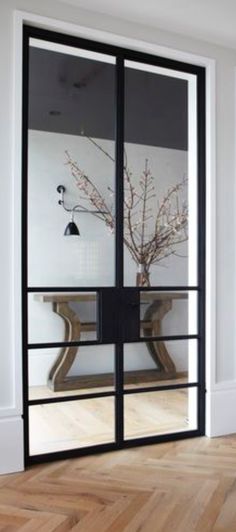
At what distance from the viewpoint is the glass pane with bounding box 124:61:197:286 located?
3.03 m

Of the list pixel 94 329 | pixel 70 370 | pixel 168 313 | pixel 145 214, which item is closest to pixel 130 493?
pixel 70 370

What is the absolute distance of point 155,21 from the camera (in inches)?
111

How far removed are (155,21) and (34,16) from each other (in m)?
0.77

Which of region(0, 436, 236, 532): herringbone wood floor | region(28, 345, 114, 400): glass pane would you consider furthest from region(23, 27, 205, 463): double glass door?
region(0, 436, 236, 532): herringbone wood floor

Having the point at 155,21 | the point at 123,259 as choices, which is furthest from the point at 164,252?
the point at 155,21

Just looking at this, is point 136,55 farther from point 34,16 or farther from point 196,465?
point 196,465

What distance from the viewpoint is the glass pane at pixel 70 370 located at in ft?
8.78

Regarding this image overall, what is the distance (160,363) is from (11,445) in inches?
44.0

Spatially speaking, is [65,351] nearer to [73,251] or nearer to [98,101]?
[73,251]

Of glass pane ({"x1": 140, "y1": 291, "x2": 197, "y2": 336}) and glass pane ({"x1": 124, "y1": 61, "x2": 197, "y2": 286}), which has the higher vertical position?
glass pane ({"x1": 124, "y1": 61, "x2": 197, "y2": 286})

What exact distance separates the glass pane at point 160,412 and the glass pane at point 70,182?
0.94 m

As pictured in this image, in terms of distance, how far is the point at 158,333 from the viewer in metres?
3.02

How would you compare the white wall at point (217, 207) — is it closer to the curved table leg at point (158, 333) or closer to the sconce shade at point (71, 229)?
the curved table leg at point (158, 333)

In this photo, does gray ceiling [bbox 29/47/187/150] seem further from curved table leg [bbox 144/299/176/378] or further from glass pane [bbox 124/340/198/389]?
glass pane [bbox 124/340/198/389]
